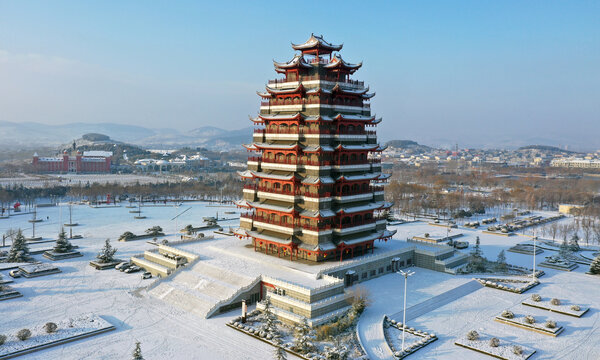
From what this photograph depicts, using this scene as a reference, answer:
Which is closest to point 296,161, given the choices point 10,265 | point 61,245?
point 61,245

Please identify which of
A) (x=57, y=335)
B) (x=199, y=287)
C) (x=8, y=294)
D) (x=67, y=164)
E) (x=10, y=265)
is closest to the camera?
(x=57, y=335)

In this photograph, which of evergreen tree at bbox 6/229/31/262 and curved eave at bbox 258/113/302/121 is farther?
evergreen tree at bbox 6/229/31/262

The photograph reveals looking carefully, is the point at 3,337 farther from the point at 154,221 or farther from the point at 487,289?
the point at 154,221

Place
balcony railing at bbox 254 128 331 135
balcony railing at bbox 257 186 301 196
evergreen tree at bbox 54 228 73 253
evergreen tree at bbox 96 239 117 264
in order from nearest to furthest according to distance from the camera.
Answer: balcony railing at bbox 254 128 331 135
balcony railing at bbox 257 186 301 196
evergreen tree at bbox 96 239 117 264
evergreen tree at bbox 54 228 73 253

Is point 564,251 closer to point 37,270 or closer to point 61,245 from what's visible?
point 37,270

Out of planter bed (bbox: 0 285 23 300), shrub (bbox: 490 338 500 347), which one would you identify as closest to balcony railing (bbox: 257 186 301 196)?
shrub (bbox: 490 338 500 347)

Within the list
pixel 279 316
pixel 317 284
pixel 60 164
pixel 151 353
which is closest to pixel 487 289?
pixel 317 284

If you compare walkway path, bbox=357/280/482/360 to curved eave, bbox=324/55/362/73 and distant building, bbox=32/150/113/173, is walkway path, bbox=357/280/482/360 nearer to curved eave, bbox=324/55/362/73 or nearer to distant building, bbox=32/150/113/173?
curved eave, bbox=324/55/362/73
